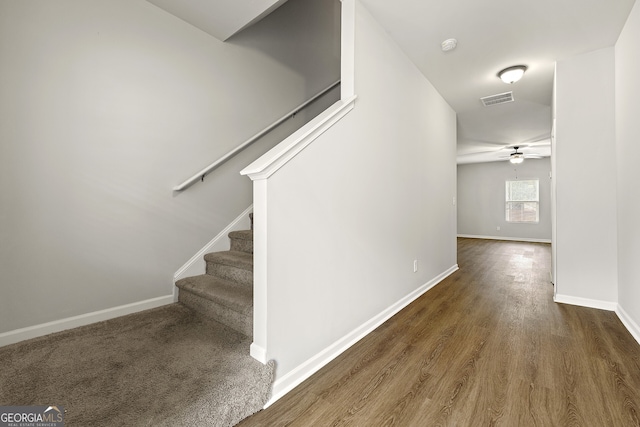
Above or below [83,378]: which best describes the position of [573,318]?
below

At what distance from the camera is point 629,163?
2.15m

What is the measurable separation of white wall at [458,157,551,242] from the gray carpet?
945 centimetres

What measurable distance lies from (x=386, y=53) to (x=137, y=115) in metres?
2.14

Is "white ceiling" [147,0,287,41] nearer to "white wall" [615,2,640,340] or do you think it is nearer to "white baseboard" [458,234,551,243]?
"white wall" [615,2,640,340]

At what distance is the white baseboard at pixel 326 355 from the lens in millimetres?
1444


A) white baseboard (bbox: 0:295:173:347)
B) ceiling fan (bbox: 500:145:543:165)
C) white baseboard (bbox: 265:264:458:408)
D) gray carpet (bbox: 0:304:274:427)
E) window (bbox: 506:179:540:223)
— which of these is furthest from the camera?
window (bbox: 506:179:540:223)

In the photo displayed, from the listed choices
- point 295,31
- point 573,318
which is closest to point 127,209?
point 295,31

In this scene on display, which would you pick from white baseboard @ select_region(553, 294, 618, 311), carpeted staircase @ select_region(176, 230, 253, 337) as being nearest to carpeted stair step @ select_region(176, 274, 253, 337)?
carpeted staircase @ select_region(176, 230, 253, 337)

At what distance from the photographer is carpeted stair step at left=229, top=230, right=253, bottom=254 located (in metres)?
2.39

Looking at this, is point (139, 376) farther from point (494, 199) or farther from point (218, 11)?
point (494, 199)

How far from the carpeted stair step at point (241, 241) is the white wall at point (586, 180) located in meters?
3.16

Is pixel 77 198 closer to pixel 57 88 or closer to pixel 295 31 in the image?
pixel 57 88

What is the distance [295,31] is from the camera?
3295mm

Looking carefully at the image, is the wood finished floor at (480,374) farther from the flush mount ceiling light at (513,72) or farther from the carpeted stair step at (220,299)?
the flush mount ceiling light at (513,72)
